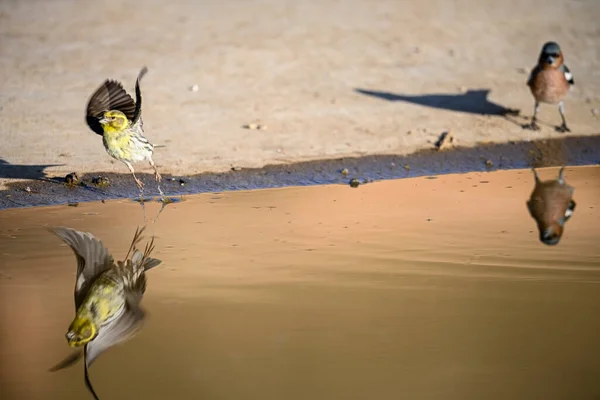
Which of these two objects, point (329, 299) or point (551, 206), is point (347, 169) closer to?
point (551, 206)

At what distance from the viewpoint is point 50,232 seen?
24.2 feet

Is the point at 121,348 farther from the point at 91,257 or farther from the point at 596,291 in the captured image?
the point at 596,291

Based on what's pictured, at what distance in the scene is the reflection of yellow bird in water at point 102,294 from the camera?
5.67 meters

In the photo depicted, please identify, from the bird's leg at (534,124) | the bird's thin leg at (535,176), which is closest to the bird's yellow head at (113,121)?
the bird's thin leg at (535,176)

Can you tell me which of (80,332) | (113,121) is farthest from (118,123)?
(80,332)

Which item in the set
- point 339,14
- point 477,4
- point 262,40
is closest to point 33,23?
point 262,40

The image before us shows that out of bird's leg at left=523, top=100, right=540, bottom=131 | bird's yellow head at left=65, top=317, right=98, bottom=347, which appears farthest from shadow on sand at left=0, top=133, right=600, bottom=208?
bird's yellow head at left=65, top=317, right=98, bottom=347

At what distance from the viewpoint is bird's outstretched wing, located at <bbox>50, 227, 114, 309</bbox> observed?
6.34 m

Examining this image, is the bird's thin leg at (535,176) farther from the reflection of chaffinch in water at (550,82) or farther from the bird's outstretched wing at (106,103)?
the bird's outstretched wing at (106,103)

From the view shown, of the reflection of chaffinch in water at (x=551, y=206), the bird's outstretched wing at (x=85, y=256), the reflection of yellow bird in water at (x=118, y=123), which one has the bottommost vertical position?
the bird's outstretched wing at (x=85, y=256)

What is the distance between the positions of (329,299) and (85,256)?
5.90 feet

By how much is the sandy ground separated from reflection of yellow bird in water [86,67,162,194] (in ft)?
2.59

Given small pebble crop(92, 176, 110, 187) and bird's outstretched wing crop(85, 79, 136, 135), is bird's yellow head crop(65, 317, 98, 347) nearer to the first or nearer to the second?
bird's outstretched wing crop(85, 79, 136, 135)

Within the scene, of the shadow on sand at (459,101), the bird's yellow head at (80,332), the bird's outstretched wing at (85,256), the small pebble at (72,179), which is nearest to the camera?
the bird's yellow head at (80,332)
